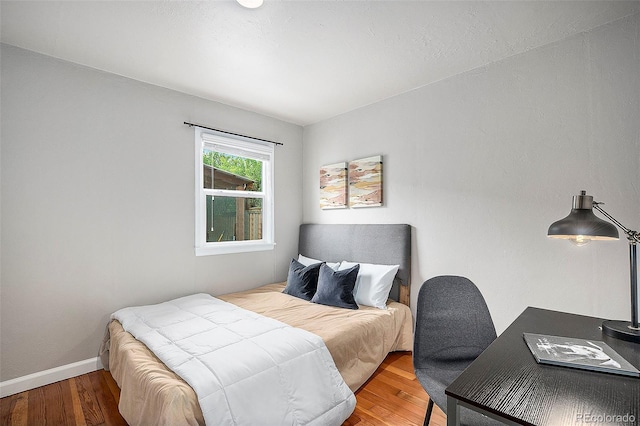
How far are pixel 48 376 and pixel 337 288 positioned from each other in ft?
8.04

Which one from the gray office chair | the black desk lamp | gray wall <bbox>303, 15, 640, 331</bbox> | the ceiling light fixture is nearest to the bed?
gray wall <bbox>303, 15, 640, 331</bbox>

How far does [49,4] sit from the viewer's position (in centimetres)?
188

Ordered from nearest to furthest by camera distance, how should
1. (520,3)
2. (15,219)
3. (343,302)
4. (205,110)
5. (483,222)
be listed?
(520,3) → (15,219) → (483,222) → (343,302) → (205,110)

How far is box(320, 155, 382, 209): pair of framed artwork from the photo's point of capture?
3414mm

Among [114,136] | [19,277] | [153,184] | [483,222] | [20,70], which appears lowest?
[19,277]

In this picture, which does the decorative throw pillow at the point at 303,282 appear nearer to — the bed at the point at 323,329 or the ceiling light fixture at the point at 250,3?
the bed at the point at 323,329

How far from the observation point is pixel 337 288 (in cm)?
297

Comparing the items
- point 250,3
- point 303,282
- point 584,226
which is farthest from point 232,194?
point 584,226

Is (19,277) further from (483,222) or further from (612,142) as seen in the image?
(612,142)

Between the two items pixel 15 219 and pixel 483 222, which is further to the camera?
pixel 483 222

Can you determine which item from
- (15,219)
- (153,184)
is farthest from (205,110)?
(15,219)

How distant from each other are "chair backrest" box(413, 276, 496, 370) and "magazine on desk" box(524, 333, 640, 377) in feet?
1.33

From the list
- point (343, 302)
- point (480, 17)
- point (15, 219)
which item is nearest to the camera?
point (480, 17)

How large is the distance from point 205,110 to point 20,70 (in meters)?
1.44
